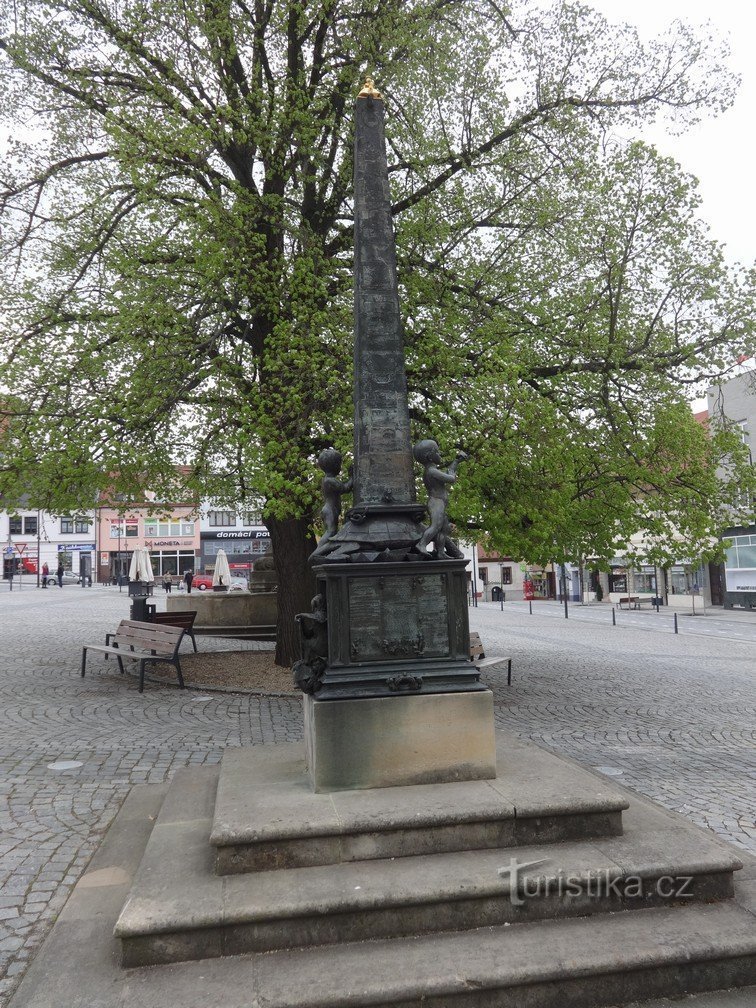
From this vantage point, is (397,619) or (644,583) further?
(644,583)

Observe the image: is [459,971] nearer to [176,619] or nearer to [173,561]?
[176,619]

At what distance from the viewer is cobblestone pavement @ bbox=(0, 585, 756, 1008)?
4989 millimetres

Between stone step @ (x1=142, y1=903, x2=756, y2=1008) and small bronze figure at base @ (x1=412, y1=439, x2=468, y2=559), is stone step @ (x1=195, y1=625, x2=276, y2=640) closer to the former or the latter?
small bronze figure at base @ (x1=412, y1=439, x2=468, y2=559)

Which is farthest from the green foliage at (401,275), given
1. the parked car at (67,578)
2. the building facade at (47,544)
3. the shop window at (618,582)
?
the building facade at (47,544)

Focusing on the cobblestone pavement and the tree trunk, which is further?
the tree trunk

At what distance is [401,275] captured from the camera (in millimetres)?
11062

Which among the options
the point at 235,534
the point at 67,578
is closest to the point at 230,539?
the point at 235,534

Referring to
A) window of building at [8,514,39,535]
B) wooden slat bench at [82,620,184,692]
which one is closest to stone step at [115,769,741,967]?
wooden slat bench at [82,620,184,692]

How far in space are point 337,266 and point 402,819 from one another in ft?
28.9

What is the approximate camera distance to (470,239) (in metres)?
12.7

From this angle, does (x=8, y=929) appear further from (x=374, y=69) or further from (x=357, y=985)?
(x=374, y=69)

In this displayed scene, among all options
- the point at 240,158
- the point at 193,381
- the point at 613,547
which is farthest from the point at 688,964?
the point at 240,158

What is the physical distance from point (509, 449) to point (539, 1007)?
722 cm

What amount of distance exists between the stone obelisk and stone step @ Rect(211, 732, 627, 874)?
22 cm
